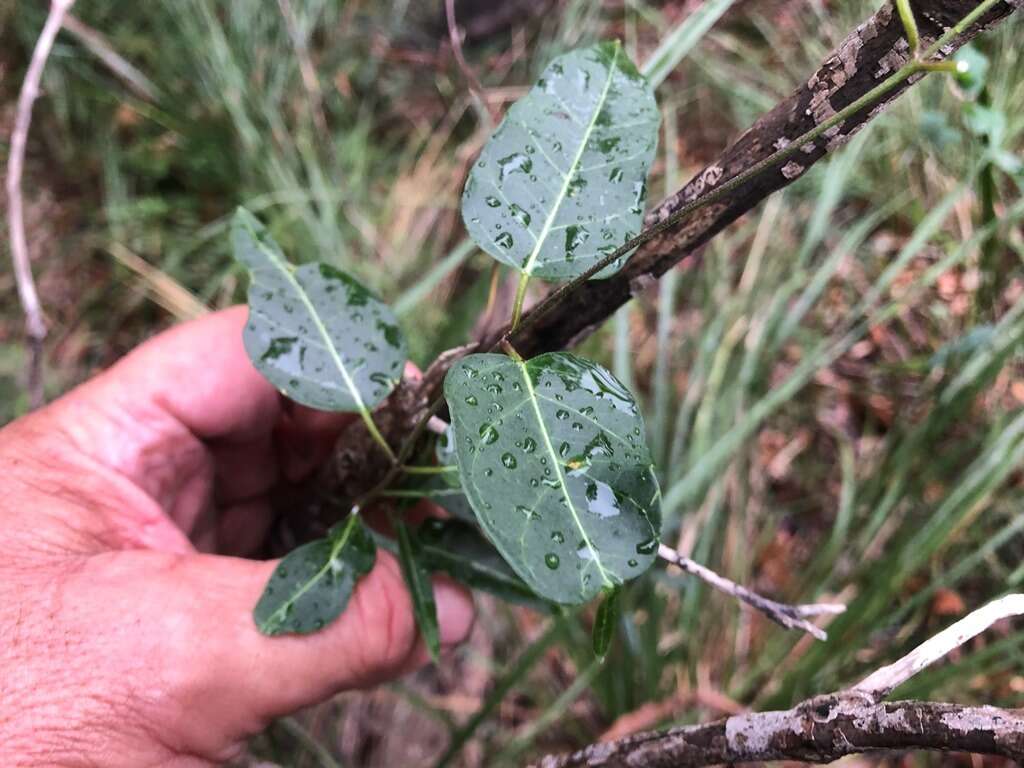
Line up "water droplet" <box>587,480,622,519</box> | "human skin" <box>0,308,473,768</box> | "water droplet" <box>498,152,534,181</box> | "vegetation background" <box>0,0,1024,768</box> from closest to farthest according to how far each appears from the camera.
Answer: "water droplet" <box>587,480,622,519</box> < "water droplet" <box>498,152,534,181</box> < "human skin" <box>0,308,473,768</box> < "vegetation background" <box>0,0,1024,768</box>

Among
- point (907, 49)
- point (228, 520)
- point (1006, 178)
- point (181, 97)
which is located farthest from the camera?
point (181, 97)

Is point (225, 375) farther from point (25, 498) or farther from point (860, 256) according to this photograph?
point (860, 256)

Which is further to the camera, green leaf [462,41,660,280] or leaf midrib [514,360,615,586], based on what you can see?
green leaf [462,41,660,280]

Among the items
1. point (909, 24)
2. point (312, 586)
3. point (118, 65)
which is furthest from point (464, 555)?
point (118, 65)

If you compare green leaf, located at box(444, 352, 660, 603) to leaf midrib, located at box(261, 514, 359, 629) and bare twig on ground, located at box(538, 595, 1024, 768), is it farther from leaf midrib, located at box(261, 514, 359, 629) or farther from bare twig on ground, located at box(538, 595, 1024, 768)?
leaf midrib, located at box(261, 514, 359, 629)

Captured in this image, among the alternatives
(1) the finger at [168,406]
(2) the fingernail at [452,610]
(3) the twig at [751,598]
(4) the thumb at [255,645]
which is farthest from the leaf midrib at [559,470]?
(1) the finger at [168,406]

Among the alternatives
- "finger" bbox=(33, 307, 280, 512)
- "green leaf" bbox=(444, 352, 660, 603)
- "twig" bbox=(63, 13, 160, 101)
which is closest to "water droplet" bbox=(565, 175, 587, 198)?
"green leaf" bbox=(444, 352, 660, 603)

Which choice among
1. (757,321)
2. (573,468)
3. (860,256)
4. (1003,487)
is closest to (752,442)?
(757,321)
